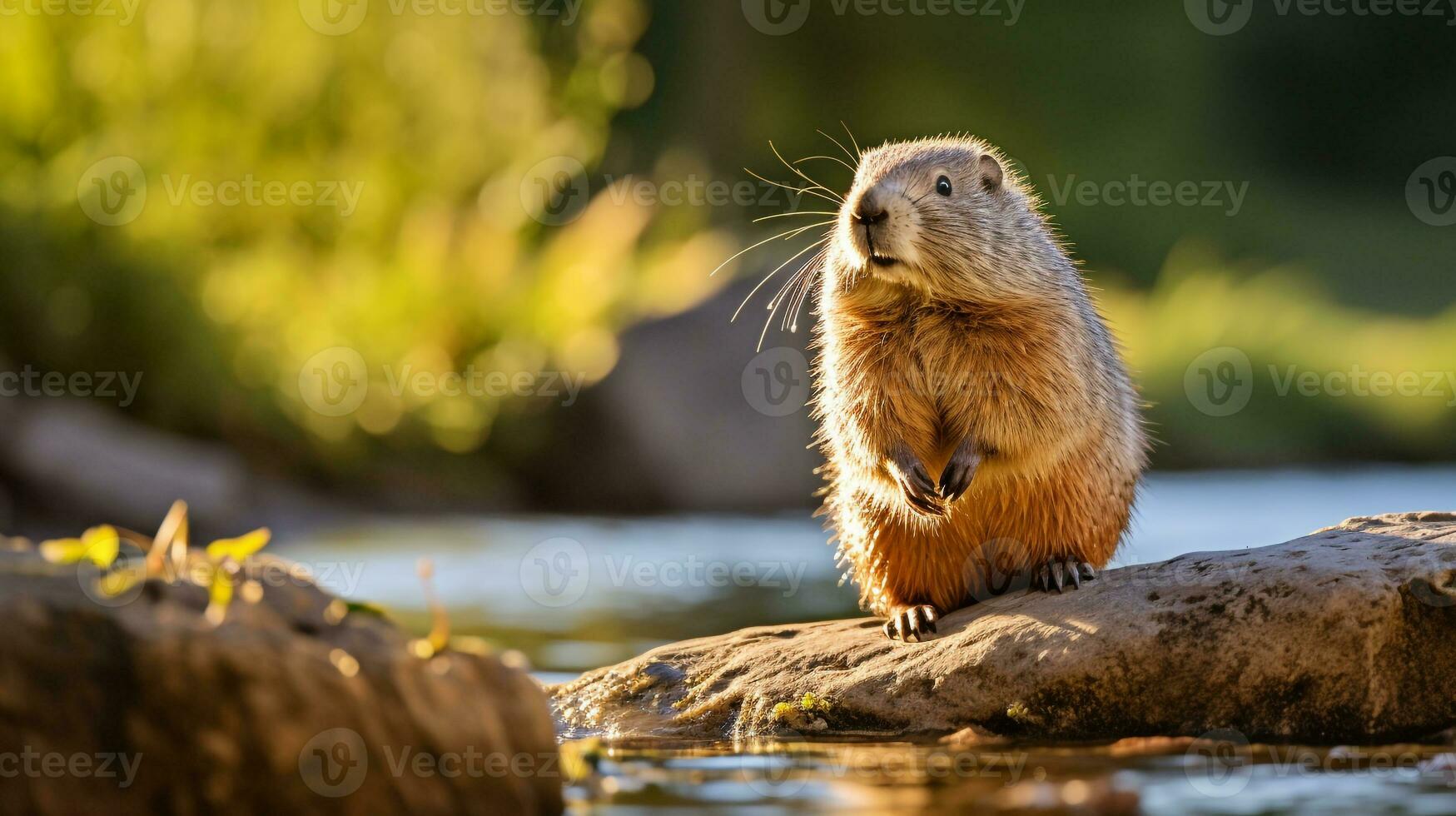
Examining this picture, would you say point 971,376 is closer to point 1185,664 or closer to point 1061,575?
point 1061,575

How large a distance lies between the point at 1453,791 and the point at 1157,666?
1.11 m

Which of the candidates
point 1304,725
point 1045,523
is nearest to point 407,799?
point 1304,725

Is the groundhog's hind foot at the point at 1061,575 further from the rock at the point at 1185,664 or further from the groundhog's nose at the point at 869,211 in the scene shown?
the groundhog's nose at the point at 869,211

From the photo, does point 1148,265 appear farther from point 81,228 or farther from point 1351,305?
point 81,228

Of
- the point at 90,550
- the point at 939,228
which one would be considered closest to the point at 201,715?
the point at 90,550

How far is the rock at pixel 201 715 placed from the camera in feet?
8.91

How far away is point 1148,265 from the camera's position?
73.8 feet

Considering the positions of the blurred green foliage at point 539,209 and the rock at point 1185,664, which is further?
the blurred green foliage at point 539,209

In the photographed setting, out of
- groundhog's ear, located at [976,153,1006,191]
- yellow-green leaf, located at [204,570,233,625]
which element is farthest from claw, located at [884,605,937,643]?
yellow-green leaf, located at [204,570,233,625]

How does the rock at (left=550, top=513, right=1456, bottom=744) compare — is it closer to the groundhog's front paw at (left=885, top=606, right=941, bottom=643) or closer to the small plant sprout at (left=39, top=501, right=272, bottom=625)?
the groundhog's front paw at (left=885, top=606, right=941, bottom=643)

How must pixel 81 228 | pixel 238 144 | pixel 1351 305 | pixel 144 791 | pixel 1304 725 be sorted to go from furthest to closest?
pixel 1351 305 → pixel 238 144 → pixel 81 228 → pixel 1304 725 → pixel 144 791

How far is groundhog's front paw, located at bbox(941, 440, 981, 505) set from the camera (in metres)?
5.00

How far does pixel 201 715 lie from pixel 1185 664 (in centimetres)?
266

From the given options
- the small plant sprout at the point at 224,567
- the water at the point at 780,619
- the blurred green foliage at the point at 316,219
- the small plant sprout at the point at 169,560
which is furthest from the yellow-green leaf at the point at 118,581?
the blurred green foliage at the point at 316,219
